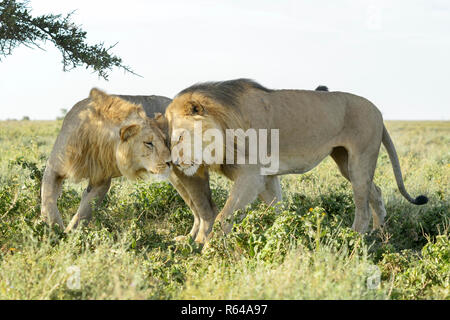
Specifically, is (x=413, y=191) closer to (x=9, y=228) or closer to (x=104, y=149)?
(x=104, y=149)

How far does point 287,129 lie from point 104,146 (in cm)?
195

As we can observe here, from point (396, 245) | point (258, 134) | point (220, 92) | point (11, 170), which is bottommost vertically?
point (396, 245)

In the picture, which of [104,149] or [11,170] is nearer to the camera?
[104,149]

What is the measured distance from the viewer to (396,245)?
606cm

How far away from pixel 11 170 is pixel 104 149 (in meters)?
4.28

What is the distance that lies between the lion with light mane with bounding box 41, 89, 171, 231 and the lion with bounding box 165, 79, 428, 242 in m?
0.23

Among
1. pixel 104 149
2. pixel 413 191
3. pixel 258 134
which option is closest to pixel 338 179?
pixel 413 191

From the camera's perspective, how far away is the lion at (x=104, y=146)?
5430 mm

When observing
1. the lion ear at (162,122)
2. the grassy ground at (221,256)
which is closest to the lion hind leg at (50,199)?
the grassy ground at (221,256)

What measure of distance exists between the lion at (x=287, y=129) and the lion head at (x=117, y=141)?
20cm

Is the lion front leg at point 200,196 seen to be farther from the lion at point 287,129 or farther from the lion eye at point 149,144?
the lion eye at point 149,144

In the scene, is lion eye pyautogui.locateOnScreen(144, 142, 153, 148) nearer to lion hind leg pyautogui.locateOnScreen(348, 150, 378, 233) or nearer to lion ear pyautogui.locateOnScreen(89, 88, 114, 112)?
lion ear pyautogui.locateOnScreen(89, 88, 114, 112)

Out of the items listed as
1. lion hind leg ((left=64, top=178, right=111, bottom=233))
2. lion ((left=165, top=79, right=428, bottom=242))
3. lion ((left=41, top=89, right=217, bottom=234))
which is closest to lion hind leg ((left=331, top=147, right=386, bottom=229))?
lion ((left=165, top=79, right=428, bottom=242))

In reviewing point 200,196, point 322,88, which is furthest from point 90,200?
point 322,88
